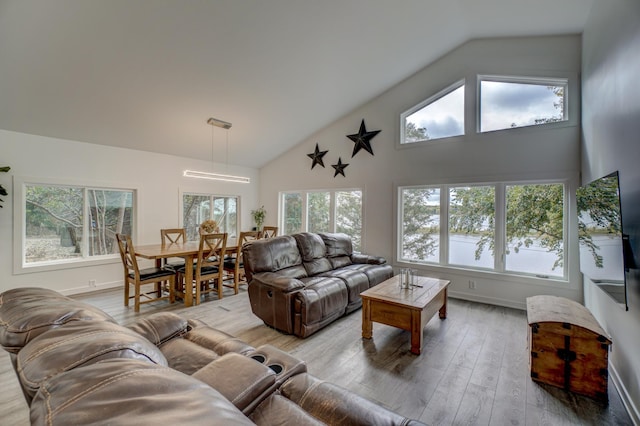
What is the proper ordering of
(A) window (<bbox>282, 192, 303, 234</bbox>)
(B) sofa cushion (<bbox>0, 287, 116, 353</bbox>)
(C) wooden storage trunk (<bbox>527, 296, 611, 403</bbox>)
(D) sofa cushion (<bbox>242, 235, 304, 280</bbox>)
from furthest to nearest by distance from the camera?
(A) window (<bbox>282, 192, 303, 234</bbox>)
(D) sofa cushion (<bbox>242, 235, 304, 280</bbox>)
(C) wooden storage trunk (<bbox>527, 296, 611, 403</bbox>)
(B) sofa cushion (<bbox>0, 287, 116, 353</bbox>)

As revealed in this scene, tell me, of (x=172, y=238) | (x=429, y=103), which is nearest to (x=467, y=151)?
(x=429, y=103)

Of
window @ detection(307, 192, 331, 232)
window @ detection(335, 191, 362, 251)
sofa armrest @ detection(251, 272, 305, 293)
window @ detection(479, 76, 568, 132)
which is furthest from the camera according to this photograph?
window @ detection(307, 192, 331, 232)

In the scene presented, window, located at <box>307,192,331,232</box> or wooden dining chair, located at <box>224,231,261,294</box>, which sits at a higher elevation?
window, located at <box>307,192,331,232</box>

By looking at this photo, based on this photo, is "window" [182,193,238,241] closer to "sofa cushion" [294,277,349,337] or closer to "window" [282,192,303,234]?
"window" [282,192,303,234]

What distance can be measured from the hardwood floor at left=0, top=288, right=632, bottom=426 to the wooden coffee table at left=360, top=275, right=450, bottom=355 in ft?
0.68

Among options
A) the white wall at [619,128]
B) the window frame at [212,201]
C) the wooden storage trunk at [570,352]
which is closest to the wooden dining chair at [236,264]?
the window frame at [212,201]

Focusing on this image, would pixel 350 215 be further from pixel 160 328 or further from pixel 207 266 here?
pixel 160 328

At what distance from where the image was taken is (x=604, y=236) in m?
2.19

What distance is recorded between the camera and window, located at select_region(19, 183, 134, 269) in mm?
4246

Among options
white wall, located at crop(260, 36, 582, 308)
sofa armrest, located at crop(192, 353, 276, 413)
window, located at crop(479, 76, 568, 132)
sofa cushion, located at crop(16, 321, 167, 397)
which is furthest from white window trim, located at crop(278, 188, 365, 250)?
sofa cushion, located at crop(16, 321, 167, 397)

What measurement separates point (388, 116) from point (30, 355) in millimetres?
5653

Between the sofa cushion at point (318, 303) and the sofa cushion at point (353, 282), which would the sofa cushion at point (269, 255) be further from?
the sofa cushion at point (353, 282)

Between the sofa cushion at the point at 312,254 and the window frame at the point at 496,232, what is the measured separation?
1.64 metres

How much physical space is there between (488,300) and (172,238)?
5.90 meters
